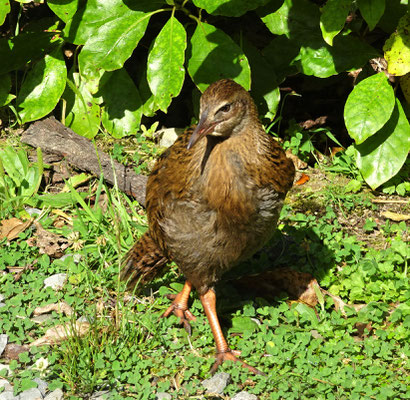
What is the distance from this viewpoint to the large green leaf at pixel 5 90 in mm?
5762

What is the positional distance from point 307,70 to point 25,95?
7.55ft

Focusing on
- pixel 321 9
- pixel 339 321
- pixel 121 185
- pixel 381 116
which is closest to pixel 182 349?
pixel 339 321

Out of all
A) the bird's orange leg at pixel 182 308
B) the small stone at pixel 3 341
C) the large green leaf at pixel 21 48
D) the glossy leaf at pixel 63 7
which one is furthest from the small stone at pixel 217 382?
the large green leaf at pixel 21 48

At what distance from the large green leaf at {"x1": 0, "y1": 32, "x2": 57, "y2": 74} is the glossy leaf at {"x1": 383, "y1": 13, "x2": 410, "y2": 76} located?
2688 mm

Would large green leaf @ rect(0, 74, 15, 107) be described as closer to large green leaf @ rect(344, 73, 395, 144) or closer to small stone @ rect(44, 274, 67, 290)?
small stone @ rect(44, 274, 67, 290)

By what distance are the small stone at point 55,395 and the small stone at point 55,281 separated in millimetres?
988

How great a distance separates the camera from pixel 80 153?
216 inches

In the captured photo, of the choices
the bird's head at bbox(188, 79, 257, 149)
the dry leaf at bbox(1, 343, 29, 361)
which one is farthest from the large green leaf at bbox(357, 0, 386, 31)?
the dry leaf at bbox(1, 343, 29, 361)

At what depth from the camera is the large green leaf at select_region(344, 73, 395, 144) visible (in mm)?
4926

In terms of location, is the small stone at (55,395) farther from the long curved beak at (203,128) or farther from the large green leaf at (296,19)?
the large green leaf at (296,19)

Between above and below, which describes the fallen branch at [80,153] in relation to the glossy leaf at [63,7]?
below

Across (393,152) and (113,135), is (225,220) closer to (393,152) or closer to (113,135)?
(393,152)

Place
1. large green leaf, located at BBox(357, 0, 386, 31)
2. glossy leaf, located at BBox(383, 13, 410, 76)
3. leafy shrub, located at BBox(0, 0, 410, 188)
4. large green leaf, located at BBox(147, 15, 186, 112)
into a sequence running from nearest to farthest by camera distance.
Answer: large green leaf, located at BBox(357, 0, 386, 31)
glossy leaf, located at BBox(383, 13, 410, 76)
leafy shrub, located at BBox(0, 0, 410, 188)
large green leaf, located at BBox(147, 15, 186, 112)

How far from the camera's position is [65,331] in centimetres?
386
